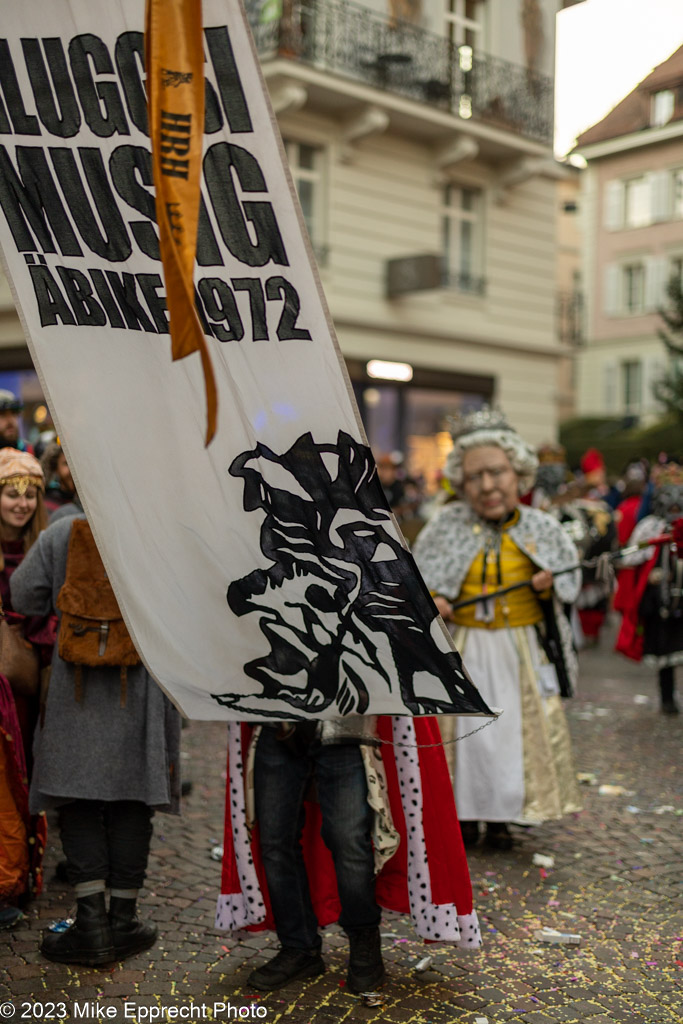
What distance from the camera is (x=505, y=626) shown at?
565cm

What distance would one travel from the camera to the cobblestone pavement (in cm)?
372

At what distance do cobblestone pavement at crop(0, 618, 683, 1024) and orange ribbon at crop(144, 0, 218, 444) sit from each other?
2.13 metres

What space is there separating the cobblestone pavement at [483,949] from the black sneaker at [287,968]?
4 cm

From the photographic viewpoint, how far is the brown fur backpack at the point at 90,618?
3994 millimetres

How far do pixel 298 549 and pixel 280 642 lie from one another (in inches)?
10.8

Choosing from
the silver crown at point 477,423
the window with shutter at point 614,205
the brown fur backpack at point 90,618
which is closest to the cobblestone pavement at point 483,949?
the brown fur backpack at point 90,618

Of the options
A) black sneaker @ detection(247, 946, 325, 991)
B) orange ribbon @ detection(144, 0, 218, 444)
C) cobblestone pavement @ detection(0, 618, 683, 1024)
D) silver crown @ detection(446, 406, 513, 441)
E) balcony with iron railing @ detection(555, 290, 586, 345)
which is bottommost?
cobblestone pavement @ detection(0, 618, 683, 1024)

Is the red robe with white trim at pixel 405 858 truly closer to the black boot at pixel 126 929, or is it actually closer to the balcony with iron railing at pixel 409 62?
the black boot at pixel 126 929

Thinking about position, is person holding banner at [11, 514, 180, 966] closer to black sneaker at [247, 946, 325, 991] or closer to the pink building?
black sneaker at [247, 946, 325, 991]

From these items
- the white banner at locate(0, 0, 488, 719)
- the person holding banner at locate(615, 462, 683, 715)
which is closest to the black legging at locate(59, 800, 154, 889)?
the white banner at locate(0, 0, 488, 719)

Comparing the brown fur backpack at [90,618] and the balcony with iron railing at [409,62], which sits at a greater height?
the balcony with iron railing at [409,62]

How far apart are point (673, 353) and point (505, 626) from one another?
51.2ft

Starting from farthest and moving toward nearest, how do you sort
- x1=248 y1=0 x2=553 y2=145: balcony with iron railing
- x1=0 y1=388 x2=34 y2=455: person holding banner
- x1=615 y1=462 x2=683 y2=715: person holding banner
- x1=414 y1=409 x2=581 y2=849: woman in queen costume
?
x1=248 y1=0 x2=553 y2=145: balcony with iron railing
x1=615 y1=462 x2=683 y2=715: person holding banner
x1=0 y1=388 x2=34 y2=455: person holding banner
x1=414 y1=409 x2=581 y2=849: woman in queen costume

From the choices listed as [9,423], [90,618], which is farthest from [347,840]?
[9,423]
